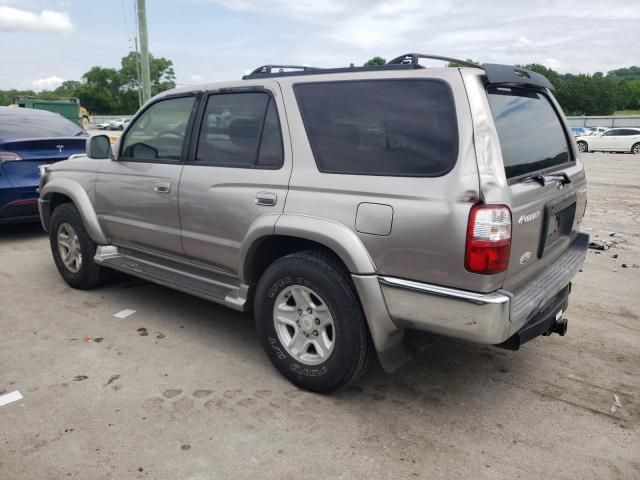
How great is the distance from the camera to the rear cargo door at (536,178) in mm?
2713

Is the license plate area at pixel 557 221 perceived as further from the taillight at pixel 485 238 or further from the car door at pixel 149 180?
the car door at pixel 149 180

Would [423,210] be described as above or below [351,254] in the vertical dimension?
above

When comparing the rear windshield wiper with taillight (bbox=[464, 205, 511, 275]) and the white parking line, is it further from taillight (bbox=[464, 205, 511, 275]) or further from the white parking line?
the white parking line

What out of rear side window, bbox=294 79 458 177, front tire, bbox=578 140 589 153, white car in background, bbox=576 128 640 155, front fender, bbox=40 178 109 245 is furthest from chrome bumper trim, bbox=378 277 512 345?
front tire, bbox=578 140 589 153

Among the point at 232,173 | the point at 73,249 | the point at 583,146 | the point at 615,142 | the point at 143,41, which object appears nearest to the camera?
the point at 232,173

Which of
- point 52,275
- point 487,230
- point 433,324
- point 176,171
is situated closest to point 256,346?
point 176,171

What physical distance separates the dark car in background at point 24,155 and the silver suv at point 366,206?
3258 mm

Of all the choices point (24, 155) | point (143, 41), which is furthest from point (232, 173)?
point (143, 41)

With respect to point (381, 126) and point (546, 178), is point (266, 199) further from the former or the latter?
point (546, 178)

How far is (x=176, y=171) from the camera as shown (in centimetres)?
384

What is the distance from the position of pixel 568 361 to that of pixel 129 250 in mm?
3544

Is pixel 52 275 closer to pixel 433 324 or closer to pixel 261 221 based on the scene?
pixel 261 221

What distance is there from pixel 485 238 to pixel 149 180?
2.64 metres

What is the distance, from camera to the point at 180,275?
4004mm
